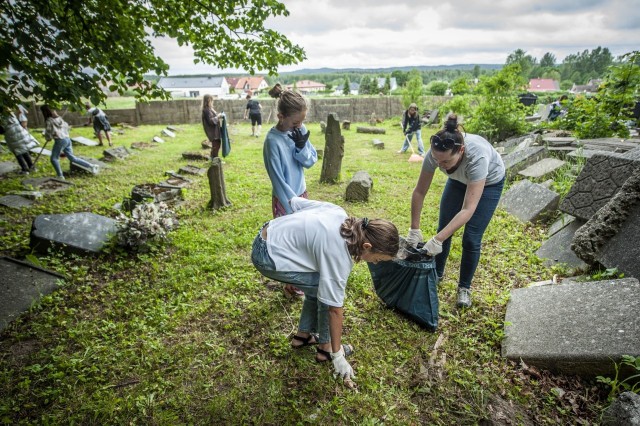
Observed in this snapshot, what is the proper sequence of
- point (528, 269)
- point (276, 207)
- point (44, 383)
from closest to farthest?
point (44, 383) < point (276, 207) < point (528, 269)

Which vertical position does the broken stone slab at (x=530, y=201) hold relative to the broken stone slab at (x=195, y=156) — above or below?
below

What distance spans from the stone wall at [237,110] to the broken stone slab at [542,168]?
38.5ft

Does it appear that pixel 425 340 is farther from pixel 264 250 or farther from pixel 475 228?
pixel 264 250

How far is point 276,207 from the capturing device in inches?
120

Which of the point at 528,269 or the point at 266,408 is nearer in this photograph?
the point at 266,408

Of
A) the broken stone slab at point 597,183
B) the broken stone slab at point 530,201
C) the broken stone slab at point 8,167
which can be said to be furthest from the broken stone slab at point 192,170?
the broken stone slab at point 597,183

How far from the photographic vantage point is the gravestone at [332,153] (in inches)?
277

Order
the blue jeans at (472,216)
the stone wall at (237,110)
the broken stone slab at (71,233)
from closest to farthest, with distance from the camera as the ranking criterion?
the blue jeans at (472,216), the broken stone slab at (71,233), the stone wall at (237,110)

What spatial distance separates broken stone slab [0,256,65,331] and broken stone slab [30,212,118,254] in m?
0.54

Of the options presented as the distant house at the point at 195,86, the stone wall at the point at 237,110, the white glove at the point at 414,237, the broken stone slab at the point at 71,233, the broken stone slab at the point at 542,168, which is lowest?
the broken stone slab at the point at 71,233

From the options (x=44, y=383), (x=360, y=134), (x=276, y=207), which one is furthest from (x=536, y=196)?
(x=360, y=134)

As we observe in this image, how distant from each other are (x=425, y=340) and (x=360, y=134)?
13.0 m

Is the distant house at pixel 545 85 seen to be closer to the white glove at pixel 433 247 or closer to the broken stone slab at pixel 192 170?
the broken stone slab at pixel 192 170

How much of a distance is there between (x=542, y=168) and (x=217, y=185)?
6.23 metres
